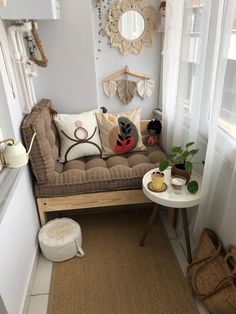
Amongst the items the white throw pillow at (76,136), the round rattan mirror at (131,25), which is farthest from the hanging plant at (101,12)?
the white throw pillow at (76,136)

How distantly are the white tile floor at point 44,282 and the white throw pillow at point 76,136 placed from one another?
2.55ft

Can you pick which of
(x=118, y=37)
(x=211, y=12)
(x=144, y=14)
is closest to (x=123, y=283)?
(x=211, y=12)

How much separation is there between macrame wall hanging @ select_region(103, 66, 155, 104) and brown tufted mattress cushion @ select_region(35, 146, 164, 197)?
2.48 ft

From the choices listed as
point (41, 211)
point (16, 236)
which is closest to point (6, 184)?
point (16, 236)

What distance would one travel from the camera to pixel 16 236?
54.1 inches

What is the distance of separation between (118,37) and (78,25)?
0.35m

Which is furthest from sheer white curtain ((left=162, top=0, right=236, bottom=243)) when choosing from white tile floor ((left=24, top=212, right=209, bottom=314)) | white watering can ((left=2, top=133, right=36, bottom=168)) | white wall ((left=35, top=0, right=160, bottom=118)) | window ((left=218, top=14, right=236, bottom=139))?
white watering can ((left=2, top=133, right=36, bottom=168))

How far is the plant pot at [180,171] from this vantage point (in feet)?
5.24

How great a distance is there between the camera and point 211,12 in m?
1.34

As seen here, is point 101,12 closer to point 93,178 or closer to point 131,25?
point 131,25

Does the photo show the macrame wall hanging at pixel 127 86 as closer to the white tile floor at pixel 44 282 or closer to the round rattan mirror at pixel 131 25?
the round rattan mirror at pixel 131 25

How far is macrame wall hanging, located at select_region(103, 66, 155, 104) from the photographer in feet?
7.58

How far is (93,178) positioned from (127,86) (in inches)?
39.8

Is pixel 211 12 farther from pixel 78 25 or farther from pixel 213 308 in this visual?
pixel 213 308
